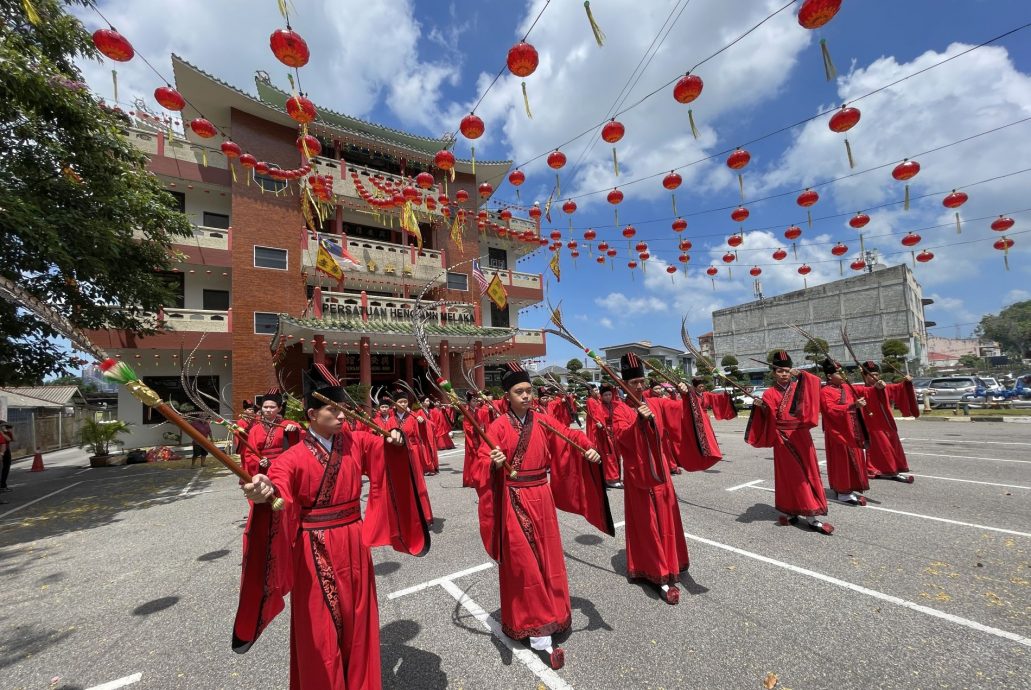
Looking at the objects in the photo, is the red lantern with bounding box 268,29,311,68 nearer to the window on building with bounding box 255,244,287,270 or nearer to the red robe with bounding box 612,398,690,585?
the red robe with bounding box 612,398,690,585

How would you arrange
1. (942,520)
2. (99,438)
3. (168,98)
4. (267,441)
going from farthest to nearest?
(99,438) → (168,98) → (267,441) → (942,520)

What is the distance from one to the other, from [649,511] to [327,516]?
2965 mm

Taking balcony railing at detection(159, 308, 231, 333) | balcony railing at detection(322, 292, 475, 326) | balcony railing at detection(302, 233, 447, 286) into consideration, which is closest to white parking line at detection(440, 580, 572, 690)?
balcony railing at detection(322, 292, 475, 326)

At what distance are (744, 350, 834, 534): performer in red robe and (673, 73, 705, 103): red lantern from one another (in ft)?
13.5

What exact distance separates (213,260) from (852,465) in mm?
21959

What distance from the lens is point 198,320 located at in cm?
1792

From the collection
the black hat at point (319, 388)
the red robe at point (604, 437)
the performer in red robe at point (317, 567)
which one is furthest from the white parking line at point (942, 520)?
the black hat at point (319, 388)

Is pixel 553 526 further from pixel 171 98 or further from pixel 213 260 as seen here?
pixel 213 260

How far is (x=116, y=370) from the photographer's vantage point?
2271 millimetres

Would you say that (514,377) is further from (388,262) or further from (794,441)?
(388,262)

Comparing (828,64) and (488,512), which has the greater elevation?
(828,64)

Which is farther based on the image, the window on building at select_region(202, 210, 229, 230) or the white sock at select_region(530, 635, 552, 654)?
the window on building at select_region(202, 210, 229, 230)

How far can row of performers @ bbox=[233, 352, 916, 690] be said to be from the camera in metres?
2.46

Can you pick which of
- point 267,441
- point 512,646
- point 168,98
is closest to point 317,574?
point 512,646
